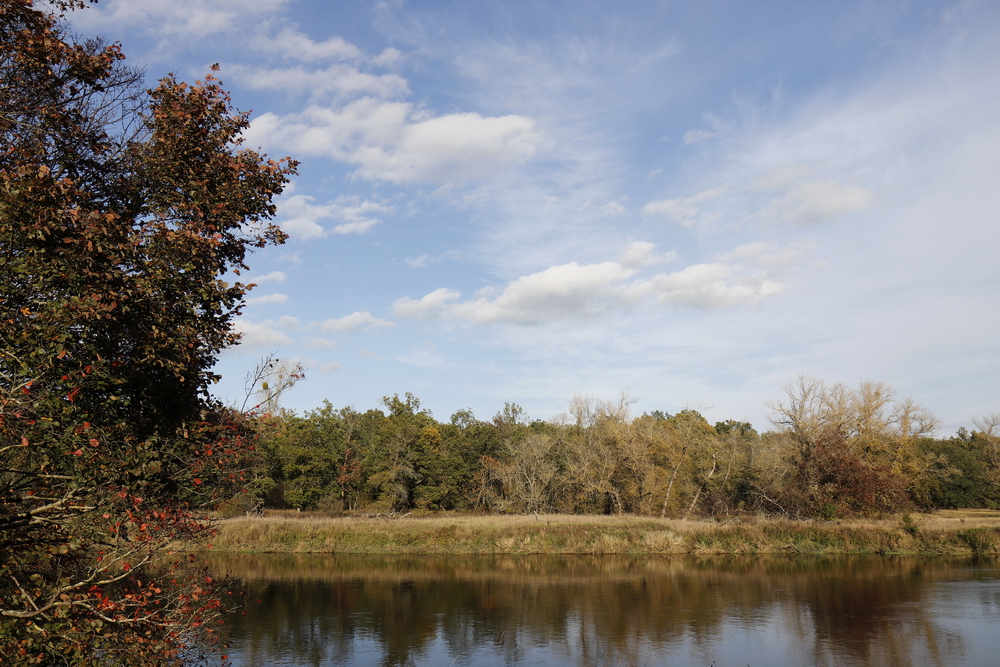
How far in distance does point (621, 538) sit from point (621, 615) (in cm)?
2023

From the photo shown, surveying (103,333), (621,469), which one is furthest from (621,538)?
(103,333)

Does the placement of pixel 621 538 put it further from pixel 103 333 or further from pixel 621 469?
pixel 103 333

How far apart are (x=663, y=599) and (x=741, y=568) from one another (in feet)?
40.8

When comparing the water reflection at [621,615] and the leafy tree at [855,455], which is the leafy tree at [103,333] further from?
the leafy tree at [855,455]

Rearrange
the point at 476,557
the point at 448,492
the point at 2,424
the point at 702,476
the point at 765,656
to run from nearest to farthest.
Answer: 1. the point at 2,424
2. the point at 765,656
3. the point at 476,557
4. the point at 702,476
5. the point at 448,492

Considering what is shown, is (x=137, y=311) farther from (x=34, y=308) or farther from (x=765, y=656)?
(x=765, y=656)

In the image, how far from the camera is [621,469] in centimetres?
6016

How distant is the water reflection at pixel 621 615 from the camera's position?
755 inches

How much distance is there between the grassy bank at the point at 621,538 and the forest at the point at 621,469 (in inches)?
219

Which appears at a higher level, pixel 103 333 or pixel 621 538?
pixel 103 333

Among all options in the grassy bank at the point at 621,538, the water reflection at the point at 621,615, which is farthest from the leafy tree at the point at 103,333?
the grassy bank at the point at 621,538

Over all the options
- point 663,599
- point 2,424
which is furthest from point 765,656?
Result: point 2,424

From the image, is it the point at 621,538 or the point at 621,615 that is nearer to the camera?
the point at 621,615

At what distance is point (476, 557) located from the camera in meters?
42.3
